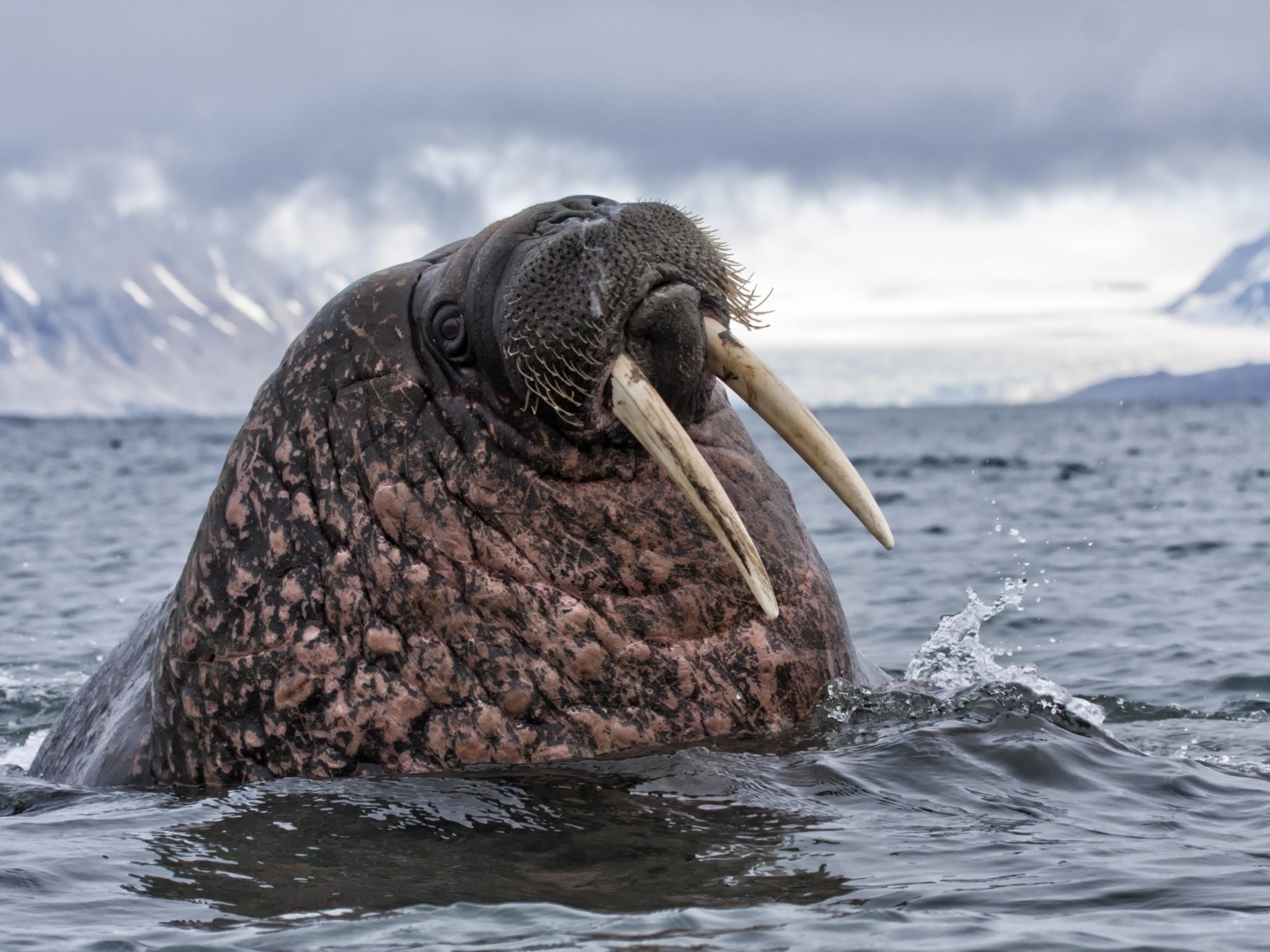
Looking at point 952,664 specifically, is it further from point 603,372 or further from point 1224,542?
point 1224,542

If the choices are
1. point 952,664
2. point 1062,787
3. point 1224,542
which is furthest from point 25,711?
point 1224,542

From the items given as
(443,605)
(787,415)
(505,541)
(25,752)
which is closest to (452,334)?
(505,541)

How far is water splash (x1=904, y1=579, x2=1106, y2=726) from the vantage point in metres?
6.20

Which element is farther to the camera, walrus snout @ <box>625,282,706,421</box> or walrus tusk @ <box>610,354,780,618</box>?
walrus snout @ <box>625,282,706,421</box>

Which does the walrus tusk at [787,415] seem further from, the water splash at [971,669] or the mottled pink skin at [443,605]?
the water splash at [971,669]

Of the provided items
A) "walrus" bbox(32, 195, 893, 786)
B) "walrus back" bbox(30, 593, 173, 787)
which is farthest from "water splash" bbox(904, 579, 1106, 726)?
"walrus back" bbox(30, 593, 173, 787)

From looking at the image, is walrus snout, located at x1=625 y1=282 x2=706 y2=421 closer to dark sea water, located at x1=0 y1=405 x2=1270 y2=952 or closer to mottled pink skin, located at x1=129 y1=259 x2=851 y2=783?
mottled pink skin, located at x1=129 y1=259 x2=851 y2=783

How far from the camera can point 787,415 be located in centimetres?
497

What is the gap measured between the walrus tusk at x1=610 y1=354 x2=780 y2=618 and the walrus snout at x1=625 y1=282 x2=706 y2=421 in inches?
4.5

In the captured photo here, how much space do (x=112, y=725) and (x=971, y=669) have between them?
3725 millimetres

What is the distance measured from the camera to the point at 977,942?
11.4 feet

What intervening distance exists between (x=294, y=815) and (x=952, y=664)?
341 centimetres

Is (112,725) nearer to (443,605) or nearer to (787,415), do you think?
(443,605)

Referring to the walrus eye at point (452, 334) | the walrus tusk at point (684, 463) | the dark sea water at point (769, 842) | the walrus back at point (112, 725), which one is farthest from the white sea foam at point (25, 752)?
the walrus tusk at point (684, 463)
